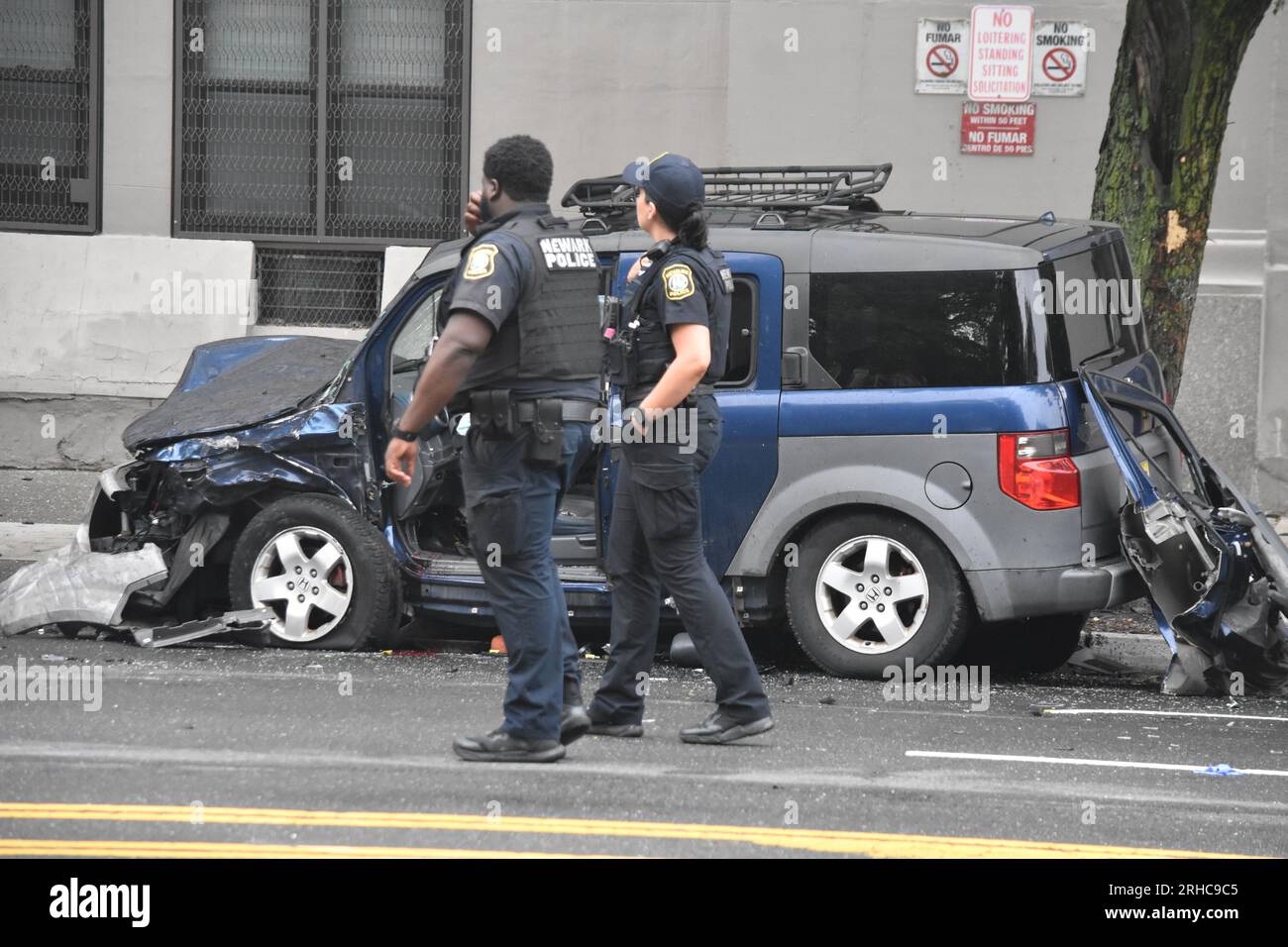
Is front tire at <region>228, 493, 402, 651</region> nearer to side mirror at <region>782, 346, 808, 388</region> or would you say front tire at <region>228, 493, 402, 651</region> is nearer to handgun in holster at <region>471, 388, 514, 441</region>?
side mirror at <region>782, 346, 808, 388</region>

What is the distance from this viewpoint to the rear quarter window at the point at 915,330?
6.79 meters

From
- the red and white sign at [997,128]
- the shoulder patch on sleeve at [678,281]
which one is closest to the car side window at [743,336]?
the shoulder patch on sleeve at [678,281]

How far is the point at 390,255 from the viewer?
12.3m

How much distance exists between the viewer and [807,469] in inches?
275

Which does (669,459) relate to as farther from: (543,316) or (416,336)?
(416,336)

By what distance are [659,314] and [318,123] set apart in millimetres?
7459

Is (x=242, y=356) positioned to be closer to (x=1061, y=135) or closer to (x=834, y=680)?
(x=834, y=680)

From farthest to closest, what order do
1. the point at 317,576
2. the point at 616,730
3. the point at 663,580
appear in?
the point at 317,576 < the point at 616,730 < the point at 663,580

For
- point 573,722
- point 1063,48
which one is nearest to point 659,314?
point 573,722

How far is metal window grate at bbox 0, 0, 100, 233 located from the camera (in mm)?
12438
